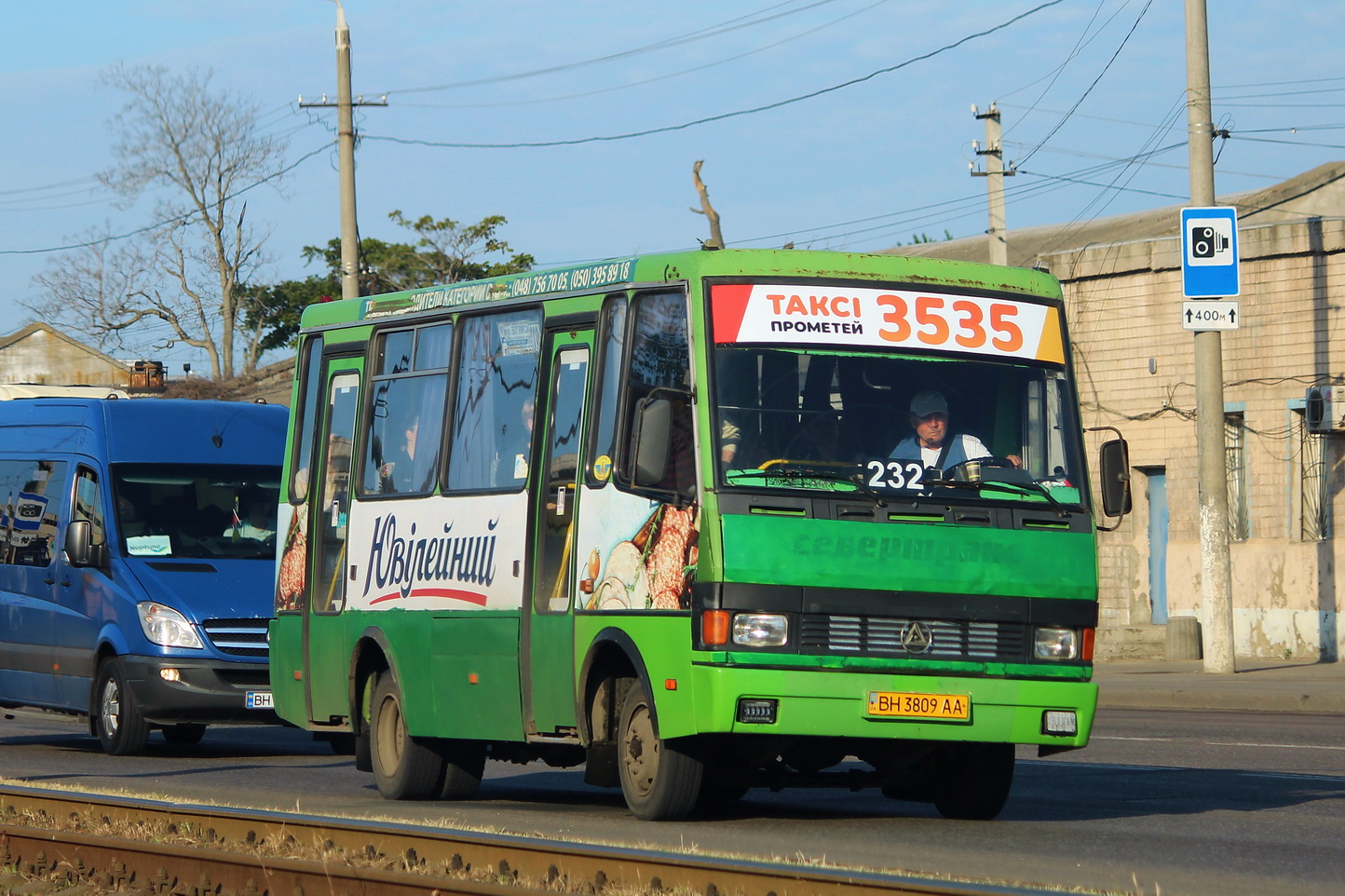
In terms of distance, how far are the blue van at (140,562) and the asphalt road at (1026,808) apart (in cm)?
54

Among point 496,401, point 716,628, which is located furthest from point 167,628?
point 716,628

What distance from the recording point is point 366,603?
12.7 meters

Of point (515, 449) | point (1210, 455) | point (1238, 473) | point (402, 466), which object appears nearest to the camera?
point (515, 449)

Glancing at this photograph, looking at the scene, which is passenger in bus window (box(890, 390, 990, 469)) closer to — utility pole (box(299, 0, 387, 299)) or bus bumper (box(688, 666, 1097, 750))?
bus bumper (box(688, 666, 1097, 750))

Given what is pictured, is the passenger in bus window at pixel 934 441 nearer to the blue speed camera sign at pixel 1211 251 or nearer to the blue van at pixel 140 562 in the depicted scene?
the blue van at pixel 140 562

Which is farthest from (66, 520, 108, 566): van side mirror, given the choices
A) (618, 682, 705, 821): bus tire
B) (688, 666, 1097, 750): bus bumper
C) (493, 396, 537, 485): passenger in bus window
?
(688, 666, 1097, 750): bus bumper

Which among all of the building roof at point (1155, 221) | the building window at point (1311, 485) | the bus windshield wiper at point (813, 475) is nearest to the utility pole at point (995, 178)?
the building roof at point (1155, 221)

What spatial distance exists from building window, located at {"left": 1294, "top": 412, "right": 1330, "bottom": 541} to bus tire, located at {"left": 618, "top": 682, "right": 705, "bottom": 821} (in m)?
18.5

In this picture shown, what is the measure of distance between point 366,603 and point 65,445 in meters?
6.35

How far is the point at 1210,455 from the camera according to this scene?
23.5 m

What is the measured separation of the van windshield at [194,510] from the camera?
17.1 m

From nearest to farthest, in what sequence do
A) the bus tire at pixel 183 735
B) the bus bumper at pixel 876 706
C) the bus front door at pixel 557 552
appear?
the bus bumper at pixel 876 706 < the bus front door at pixel 557 552 < the bus tire at pixel 183 735

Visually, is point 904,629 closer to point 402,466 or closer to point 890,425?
point 890,425

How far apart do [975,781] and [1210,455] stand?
13.4 meters
